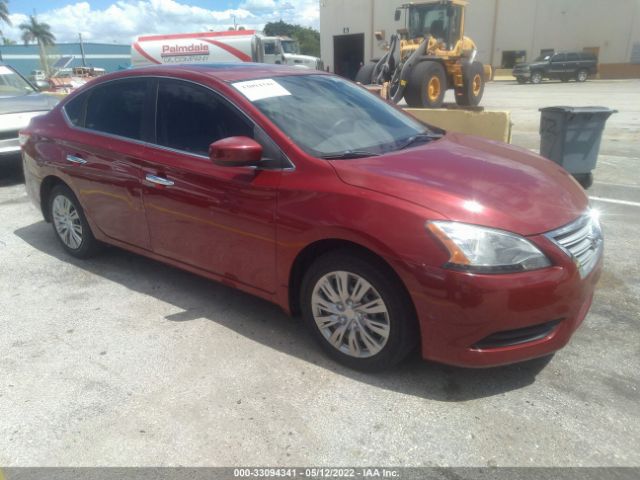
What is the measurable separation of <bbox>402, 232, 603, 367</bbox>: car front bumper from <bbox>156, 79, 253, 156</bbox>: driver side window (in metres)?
1.52

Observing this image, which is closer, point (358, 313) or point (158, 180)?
point (358, 313)

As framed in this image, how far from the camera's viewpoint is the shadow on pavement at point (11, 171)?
26.0ft

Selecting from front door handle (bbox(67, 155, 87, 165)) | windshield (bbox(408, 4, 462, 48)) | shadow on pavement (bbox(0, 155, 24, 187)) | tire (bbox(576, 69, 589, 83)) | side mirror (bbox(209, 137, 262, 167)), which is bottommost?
tire (bbox(576, 69, 589, 83))

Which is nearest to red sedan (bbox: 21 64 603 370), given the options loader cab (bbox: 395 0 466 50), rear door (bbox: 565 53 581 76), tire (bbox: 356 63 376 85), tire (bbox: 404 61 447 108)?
tire (bbox: 404 61 447 108)

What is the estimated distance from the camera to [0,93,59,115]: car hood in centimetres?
776

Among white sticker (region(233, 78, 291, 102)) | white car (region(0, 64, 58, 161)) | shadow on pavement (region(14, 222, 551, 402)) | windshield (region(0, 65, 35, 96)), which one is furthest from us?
windshield (region(0, 65, 35, 96))

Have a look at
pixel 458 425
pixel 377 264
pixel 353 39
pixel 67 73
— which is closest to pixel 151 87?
pixel 377 264

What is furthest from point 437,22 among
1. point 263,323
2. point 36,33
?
point 36,33

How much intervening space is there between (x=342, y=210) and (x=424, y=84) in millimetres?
12171

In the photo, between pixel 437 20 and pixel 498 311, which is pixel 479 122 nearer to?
pixel 498 311

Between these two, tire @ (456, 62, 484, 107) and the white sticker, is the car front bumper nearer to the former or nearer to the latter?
the white sticker

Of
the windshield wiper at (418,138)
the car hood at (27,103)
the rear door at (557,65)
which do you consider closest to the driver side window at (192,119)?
the windshield wiper at (418,138)

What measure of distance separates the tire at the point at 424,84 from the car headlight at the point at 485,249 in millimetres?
12222

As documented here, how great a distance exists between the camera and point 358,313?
2.83 m
